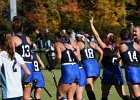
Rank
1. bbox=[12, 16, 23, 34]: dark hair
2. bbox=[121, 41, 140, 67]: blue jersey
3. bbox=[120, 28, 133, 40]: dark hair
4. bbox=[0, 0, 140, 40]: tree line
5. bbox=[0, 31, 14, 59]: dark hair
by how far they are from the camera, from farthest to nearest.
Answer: bbox=[0, 0, 140, 40]: tree line, bbox=[121, 41, 140, 67]: blue jersey, bbox=[120, 28, 133, 40]: dark hair, bbox=[12, 16, 23, 34]: dark hair, bbox=[0, 31, 14, 59]: dark hair

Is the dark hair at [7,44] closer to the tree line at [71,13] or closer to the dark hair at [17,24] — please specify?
the dark hair at [17,24]

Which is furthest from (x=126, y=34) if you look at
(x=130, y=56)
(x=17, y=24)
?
(x=17, y=24)

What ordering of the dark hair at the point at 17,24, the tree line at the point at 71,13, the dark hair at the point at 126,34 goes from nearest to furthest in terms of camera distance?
the dark hair at the point at 17,24 → the dark hair at the point at 126,34 → the tree line at the point at 71,13

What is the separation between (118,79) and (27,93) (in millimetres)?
2355

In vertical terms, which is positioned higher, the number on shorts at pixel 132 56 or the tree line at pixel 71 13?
the tree line at pixel 71 13

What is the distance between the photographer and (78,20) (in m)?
46.5

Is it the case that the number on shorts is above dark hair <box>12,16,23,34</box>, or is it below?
below

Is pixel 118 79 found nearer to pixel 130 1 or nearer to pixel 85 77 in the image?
pixel 85 77

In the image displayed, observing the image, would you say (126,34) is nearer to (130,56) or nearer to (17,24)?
(130,56)

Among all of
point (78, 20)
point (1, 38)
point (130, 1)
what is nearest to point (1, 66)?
point (1, 38)

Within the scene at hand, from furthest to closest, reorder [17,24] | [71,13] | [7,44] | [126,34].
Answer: [71,13] → [126,34] → [17,24] → [7,44]

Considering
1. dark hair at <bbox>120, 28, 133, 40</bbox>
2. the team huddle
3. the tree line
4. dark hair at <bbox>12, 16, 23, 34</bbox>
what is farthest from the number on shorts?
the tree line

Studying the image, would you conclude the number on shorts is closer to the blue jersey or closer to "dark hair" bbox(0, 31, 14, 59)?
the blue jersey

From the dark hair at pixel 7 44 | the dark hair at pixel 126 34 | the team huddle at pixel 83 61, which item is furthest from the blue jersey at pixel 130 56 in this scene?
the dark hair at pixel 7 44
